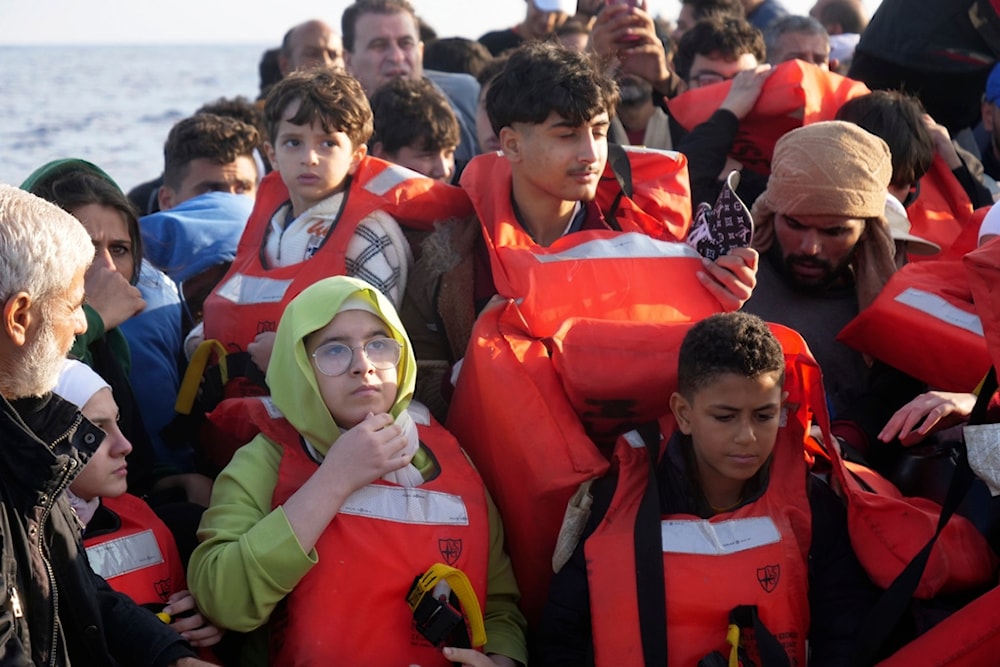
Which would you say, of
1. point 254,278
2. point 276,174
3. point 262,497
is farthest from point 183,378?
point 262,497

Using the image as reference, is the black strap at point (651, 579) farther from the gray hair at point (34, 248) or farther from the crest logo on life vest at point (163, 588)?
the gray hair at point (34, 248)

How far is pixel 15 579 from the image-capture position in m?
2.30

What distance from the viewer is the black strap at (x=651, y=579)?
9.48ft

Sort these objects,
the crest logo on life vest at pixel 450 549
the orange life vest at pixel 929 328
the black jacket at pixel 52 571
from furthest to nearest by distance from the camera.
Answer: the orange life vest at pixel 929 328, the crest logo on life vest at pixel 450 549, the black jacket at pixel 52 571

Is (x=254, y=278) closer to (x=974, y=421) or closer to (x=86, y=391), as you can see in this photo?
(x=86, y=391)

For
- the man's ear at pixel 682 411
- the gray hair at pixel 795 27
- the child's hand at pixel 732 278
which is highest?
the gray hair at pixel 795 27

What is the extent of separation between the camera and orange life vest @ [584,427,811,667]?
9.61 ft

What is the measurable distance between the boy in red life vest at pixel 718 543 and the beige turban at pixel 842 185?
92 centimetres

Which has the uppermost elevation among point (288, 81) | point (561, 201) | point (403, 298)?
point (288, 81)

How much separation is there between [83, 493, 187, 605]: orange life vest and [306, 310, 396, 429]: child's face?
21.2 inches

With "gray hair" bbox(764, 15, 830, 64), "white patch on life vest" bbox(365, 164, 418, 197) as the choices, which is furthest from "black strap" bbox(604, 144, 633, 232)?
"gray hair" bbox(764, 15, 830, 64)

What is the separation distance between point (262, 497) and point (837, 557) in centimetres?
145

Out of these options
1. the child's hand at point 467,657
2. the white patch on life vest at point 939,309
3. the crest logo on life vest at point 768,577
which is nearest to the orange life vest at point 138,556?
the child's hand at point 467,657

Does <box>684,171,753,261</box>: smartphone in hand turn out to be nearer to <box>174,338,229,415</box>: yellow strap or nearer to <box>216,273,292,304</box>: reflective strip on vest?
<box>216,273,292,304</box>: reflective strip on vest
